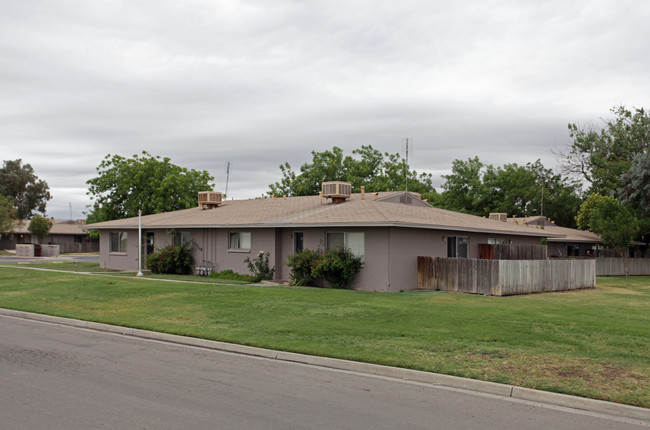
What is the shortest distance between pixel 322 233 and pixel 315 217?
0.77 meters

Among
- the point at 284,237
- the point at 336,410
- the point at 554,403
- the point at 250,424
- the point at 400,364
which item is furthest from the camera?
the point at 284,237

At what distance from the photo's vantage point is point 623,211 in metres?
34.8

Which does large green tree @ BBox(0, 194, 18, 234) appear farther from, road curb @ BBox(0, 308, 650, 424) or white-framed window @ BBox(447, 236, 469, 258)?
road curb @ BBox(0, 308, 650, 424)

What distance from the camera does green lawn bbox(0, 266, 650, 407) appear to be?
8.94m

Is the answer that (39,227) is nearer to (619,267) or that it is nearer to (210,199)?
(210,199)

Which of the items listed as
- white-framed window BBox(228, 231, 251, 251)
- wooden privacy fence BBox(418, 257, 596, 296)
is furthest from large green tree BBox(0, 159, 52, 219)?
wooden privacy fence BBox(418, 257, 596, 296)

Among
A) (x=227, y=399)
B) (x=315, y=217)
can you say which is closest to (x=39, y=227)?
(x=315, y=217)

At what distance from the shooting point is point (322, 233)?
24.2 meters

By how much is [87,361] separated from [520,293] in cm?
1737

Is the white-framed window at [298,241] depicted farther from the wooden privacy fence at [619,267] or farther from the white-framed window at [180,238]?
the wooden privacy fence at [619,267]

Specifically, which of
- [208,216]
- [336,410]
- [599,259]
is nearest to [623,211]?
[599,259]

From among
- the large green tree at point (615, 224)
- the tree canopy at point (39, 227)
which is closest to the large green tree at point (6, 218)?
the tree canopy at point (39, 227)

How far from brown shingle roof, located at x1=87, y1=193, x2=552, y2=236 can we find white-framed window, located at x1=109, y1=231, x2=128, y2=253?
681 millimetres

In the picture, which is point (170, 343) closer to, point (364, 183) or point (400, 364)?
point (400, 364)
